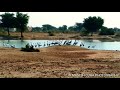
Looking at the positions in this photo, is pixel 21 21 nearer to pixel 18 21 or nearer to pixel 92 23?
pixel 18 21

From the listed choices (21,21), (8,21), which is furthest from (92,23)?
(8,21)

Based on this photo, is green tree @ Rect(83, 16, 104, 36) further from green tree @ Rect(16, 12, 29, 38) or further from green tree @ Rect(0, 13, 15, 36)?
green tree @ Rect(0, 13, 15, 36)

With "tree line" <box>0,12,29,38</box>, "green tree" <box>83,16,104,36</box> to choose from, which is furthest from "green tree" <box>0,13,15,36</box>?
"green tree" <box>83,16,104,36</box>

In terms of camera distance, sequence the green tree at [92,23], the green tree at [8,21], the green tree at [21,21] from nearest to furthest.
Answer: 1. the green tree at [21,21]
2. the green tree at [8,21]
3. the green tree at [92,23]

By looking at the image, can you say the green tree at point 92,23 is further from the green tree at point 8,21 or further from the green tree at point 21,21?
the green tree at point 8,21

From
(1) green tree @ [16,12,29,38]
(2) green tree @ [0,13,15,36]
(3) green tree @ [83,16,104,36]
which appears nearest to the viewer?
(1) green tree @ [16,12,29,38]

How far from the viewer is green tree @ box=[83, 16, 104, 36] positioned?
67188 millimetres

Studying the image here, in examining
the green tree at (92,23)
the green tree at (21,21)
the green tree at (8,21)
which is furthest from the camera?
the green tree at (92,23)

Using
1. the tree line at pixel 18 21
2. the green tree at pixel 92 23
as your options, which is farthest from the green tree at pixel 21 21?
the green tree at pixel 92 23

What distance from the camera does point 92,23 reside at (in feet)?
221

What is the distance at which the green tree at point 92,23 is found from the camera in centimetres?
6719
